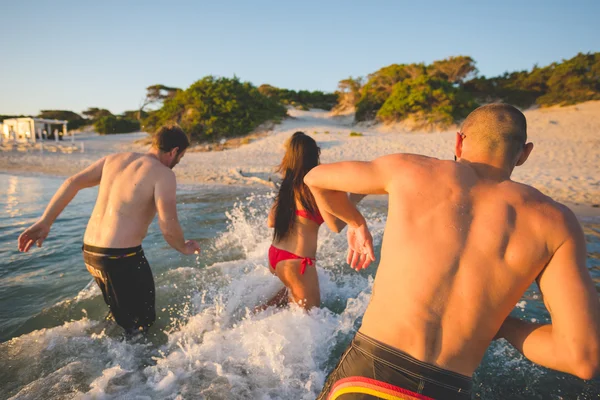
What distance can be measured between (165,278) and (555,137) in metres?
18.1

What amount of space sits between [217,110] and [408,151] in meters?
13.1

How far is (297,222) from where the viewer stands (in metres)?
3.24

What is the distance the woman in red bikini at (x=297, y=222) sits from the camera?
318cm

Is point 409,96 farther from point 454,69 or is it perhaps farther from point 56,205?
point 56,205

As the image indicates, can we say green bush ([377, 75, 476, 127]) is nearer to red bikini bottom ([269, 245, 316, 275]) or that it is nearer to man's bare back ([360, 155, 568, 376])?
red bikini bottom ([269, 245, 316, 275])

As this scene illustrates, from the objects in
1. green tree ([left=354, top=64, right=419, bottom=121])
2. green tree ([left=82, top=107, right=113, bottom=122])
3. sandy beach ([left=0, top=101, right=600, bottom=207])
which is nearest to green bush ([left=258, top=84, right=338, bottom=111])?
green tree ([left=354, top=64, right=419, bottom=121])

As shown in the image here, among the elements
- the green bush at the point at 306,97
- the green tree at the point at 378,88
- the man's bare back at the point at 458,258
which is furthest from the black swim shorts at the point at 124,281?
the green bush at the point at 306,97

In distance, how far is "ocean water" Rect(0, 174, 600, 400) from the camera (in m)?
2.66

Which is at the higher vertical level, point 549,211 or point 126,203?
point 549,211

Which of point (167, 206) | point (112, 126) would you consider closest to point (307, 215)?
point (167, 206)

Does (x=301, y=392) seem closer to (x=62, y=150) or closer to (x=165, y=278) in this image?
(x=165, y=278)

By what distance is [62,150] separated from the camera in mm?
19266

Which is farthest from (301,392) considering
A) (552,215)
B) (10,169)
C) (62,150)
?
(62,150)

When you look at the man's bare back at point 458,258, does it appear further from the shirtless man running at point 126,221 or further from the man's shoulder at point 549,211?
the shirtless man running at point 126,221
